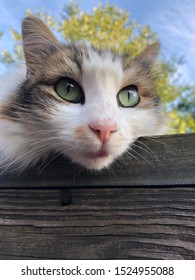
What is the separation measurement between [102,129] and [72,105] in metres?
0.18

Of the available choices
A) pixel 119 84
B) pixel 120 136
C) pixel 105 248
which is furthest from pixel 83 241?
pixel 119 84

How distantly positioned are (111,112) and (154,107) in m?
0.35

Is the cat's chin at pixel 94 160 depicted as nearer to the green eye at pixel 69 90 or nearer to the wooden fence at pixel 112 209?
the wooden fence at pixel 112 209

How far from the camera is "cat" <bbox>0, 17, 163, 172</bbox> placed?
1.02 m

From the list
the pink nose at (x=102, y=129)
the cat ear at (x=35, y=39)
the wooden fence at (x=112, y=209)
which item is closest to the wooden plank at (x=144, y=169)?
the wooden fence at (x=112, y=209)

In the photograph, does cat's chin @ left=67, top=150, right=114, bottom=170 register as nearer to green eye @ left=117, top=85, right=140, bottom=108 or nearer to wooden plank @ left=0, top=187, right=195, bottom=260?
wooden plank @ left=0, top=187, right=195, bottom=260

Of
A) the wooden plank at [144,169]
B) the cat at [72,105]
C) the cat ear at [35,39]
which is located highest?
the cat ear at [35,39]

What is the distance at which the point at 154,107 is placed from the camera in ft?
4.38

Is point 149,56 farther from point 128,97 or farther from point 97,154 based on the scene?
point 97,154

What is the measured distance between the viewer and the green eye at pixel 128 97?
1186mm

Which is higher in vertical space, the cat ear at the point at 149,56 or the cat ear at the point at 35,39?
the cat ear at the point at 149,56

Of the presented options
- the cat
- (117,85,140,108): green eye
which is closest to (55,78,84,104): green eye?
the cat

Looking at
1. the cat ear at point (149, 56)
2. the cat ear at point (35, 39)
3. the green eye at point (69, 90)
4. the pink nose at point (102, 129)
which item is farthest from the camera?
the cat ear at point (149, 56)

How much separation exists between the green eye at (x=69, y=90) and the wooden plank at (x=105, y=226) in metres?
0.29
